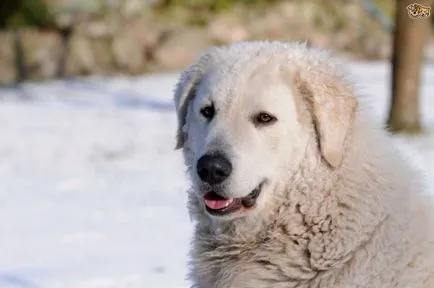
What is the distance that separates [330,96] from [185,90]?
0.76m

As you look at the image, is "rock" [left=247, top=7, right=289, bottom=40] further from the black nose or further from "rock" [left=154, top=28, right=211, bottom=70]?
the black nose

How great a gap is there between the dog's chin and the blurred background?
0.68m

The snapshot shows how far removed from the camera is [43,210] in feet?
32.6

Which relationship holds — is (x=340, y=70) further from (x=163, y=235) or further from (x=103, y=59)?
(x=103, y=59)

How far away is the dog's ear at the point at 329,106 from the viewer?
405cm

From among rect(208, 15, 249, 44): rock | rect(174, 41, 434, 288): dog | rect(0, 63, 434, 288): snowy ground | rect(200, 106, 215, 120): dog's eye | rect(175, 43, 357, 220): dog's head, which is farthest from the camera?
rect(208, 15, 249, 44): rock

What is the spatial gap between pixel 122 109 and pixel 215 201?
12.0 metres

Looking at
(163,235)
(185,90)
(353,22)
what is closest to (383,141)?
(185,90)

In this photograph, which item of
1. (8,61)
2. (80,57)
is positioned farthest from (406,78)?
(8,61)

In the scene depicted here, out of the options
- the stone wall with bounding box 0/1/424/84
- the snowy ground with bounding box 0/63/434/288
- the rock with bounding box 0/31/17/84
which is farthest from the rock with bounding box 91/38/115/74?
the snowy ground with bounding box 0/63/434/288

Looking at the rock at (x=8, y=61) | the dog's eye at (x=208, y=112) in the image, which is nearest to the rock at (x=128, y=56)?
the rock at (x=8, y=61)

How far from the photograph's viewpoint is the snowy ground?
25.5ft

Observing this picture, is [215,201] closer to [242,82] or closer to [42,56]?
[242,82]

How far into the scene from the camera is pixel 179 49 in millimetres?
20188
